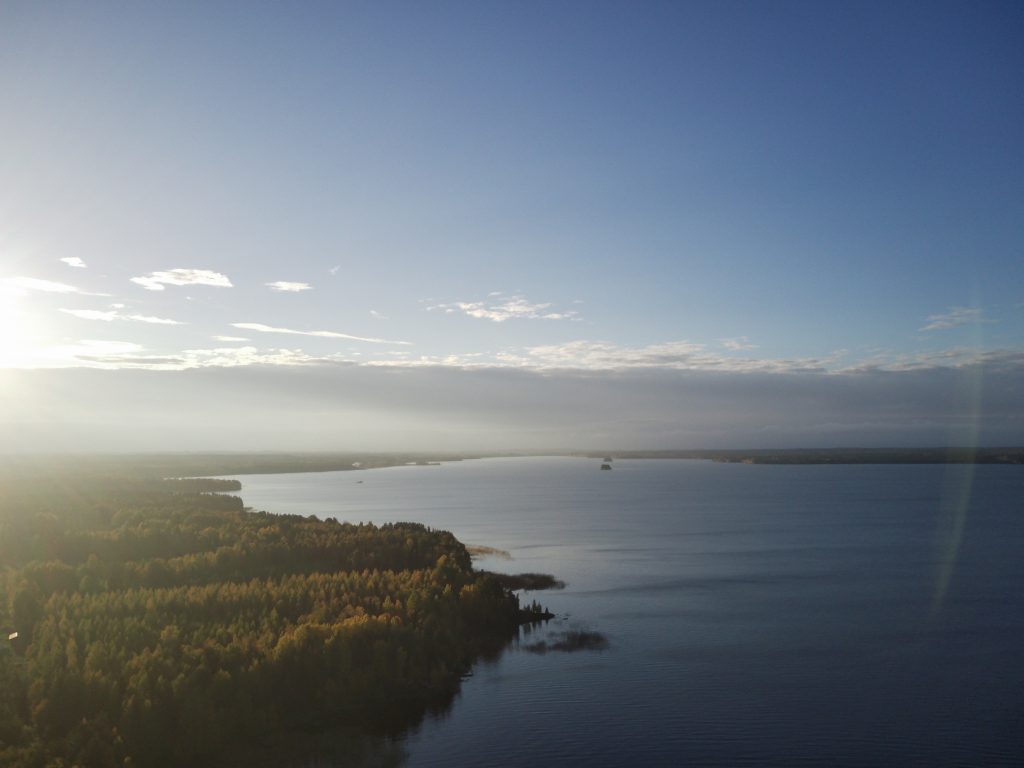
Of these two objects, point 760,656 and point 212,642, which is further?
point 760,656

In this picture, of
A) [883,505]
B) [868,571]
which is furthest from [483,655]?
[883,505]

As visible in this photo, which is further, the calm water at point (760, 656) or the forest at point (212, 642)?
the calm water at point (760, 656)

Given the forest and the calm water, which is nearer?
the forest

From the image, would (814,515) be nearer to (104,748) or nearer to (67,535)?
(67,535)

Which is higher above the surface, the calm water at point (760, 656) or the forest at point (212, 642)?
the forest at point (212, 642)

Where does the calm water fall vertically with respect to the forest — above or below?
below
